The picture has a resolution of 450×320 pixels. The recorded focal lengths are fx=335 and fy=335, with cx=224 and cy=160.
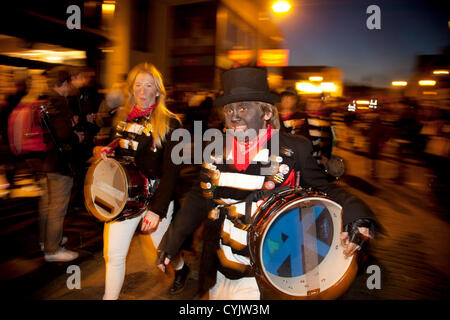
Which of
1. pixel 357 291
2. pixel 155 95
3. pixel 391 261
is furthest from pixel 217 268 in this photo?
A: pixel 391 261

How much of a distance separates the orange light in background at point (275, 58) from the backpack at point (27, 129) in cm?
1068

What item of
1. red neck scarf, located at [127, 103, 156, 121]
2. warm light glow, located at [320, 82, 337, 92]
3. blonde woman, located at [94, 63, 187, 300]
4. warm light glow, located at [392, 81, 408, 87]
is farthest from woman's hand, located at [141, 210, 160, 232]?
warm light glow, located at [320, 82, 337, 92]

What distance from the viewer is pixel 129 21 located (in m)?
12.9

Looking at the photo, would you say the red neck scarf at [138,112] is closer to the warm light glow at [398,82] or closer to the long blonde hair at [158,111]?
the long blonde hair at [158,111]

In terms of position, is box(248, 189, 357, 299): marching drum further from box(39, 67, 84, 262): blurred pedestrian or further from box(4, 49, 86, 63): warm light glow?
box(4, 49, 86, 63): warm light glow

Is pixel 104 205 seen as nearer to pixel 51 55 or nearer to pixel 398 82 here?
pixel 51 55

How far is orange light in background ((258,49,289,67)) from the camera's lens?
13255 millimetres

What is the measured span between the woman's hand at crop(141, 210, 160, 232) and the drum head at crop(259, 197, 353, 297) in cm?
106

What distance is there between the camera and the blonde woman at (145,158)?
2557 millimetres

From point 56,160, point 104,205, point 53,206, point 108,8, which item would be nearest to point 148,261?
point 53,206

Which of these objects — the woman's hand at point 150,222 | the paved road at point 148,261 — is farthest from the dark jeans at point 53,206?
the woman's hand at point 150,222

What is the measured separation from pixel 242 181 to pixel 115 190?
3.65 feet

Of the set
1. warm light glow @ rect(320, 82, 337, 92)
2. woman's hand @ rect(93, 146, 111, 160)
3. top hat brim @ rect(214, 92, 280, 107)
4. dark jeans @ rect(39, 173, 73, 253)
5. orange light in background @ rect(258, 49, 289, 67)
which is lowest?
dark jeans @ rect(39, 173, 73, 253)

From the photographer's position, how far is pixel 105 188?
264 cm
